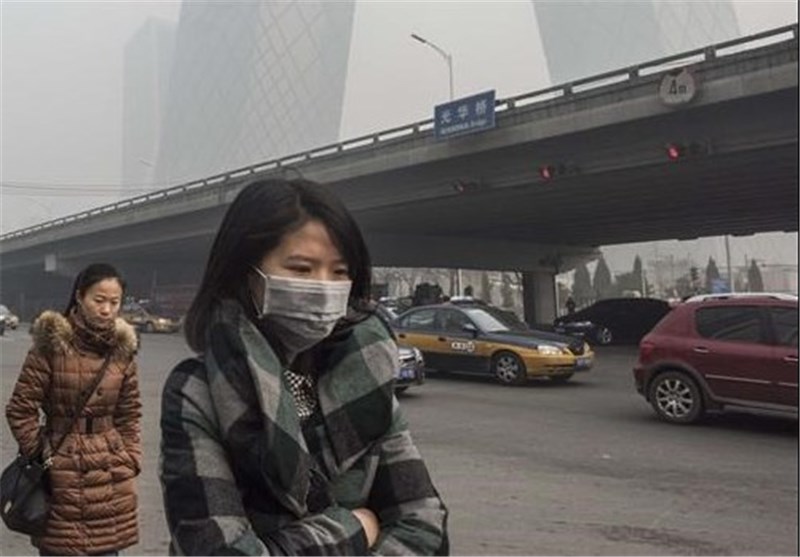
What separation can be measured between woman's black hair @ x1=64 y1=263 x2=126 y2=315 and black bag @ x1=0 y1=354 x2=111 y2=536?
713 mm

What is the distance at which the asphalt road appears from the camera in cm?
514

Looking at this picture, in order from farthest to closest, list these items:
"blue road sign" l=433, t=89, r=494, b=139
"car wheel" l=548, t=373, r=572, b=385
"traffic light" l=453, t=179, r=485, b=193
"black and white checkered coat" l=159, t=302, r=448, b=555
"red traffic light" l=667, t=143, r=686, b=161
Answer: "traffic light" l=453, t=179, r=485, b=193
"blue road sign" l=433, t=89, r=494, b=139
"red traffic light" l=667, t=143, r=686, b=161
"car wheel" l=548, t=373, r=572, b=385
"black and white checkered coat" l=159, t=302, r=448, b=555

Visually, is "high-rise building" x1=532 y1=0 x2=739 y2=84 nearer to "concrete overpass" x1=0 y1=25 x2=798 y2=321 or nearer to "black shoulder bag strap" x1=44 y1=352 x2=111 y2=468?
"concrete overpass" x1=0 y1=25 x2=798 y2=321

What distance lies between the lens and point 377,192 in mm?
26844

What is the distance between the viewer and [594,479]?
6891 mm

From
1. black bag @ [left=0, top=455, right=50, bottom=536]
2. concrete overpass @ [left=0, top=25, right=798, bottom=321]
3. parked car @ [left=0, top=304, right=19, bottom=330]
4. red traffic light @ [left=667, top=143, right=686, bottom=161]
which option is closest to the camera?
black bag @ [left=0, top=455, right=50, bottom=536]

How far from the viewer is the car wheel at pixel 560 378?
1409 centimetres

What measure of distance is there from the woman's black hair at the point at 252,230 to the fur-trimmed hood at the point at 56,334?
1.98 m

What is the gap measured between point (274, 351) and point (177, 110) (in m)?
125

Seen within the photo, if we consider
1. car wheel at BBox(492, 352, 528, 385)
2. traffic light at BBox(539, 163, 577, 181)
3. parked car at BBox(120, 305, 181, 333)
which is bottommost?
car wheel at BBox(492, 352, 528, 385)

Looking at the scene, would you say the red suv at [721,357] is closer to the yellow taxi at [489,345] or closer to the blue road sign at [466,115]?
the yellow taxi at [489,345]

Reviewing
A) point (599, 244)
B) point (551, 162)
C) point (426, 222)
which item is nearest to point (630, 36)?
point (599, 244)

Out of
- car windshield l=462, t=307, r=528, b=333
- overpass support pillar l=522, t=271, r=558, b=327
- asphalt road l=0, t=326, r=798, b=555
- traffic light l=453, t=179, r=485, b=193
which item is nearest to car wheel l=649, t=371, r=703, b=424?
asphalt road l=0, t=326, r=798, b=555

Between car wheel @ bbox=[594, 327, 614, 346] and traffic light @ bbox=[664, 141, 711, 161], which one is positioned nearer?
traffic light @ bbox=[664, 141, 711, 161]
